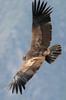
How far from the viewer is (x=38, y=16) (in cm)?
2378

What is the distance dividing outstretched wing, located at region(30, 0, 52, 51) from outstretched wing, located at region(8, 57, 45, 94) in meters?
1.61

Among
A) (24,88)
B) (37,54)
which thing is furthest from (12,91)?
(37,54)

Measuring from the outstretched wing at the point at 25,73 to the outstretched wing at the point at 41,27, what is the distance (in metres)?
1.61

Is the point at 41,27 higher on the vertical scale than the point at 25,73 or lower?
higher

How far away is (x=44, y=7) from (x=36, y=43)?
1.98 meters

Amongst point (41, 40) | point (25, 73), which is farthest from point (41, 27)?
point (25, 73)

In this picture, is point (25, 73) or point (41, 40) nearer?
point (25, 73)

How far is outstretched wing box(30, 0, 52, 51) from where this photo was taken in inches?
896

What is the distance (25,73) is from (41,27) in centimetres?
370

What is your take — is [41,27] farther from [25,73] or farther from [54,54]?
[25,73]

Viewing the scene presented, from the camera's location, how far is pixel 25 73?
20453 millimetres

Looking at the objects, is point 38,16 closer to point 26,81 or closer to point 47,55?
point 47,55

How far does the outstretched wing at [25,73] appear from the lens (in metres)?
20.2

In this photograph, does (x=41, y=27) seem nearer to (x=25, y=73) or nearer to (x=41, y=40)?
(x=41, y=40)
